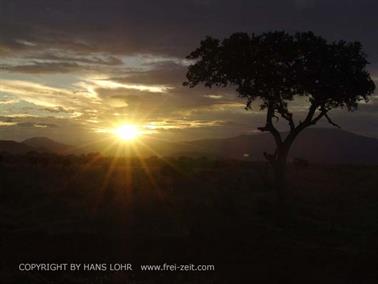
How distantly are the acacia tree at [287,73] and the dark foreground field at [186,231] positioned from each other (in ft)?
14.6

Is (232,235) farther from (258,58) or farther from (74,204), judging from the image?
(258,58)

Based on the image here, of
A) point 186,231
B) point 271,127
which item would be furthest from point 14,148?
point 186,231

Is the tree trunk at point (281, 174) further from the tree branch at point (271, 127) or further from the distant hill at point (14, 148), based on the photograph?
the distant hill at point (14, 148)

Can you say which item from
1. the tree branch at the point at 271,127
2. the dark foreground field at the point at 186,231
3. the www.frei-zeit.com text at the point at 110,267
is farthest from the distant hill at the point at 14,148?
the www.frei-zeit.com text at the point at 110,267

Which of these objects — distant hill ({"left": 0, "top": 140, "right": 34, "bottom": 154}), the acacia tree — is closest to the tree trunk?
the acacia tree

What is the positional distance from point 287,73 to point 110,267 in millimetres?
16836

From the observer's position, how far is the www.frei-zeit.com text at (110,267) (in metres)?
14.8

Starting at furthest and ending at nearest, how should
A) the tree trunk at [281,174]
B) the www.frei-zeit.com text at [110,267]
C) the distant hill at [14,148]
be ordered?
1. the distant hill at [14,148]
2. the tree trunk at [281,174]
3. the www.frei-zeit.com text at [110,267]

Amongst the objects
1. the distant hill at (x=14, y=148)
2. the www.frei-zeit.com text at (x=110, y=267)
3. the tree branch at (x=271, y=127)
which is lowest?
the www.frei-zeit.com text at (x=110, y=267)

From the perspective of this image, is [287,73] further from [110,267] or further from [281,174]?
[110,267]

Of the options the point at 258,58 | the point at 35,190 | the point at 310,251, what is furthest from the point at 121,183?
the point at 310,251

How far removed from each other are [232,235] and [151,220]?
4.11m

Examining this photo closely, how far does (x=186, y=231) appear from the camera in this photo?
66.4ft

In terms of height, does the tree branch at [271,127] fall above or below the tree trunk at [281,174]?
above
